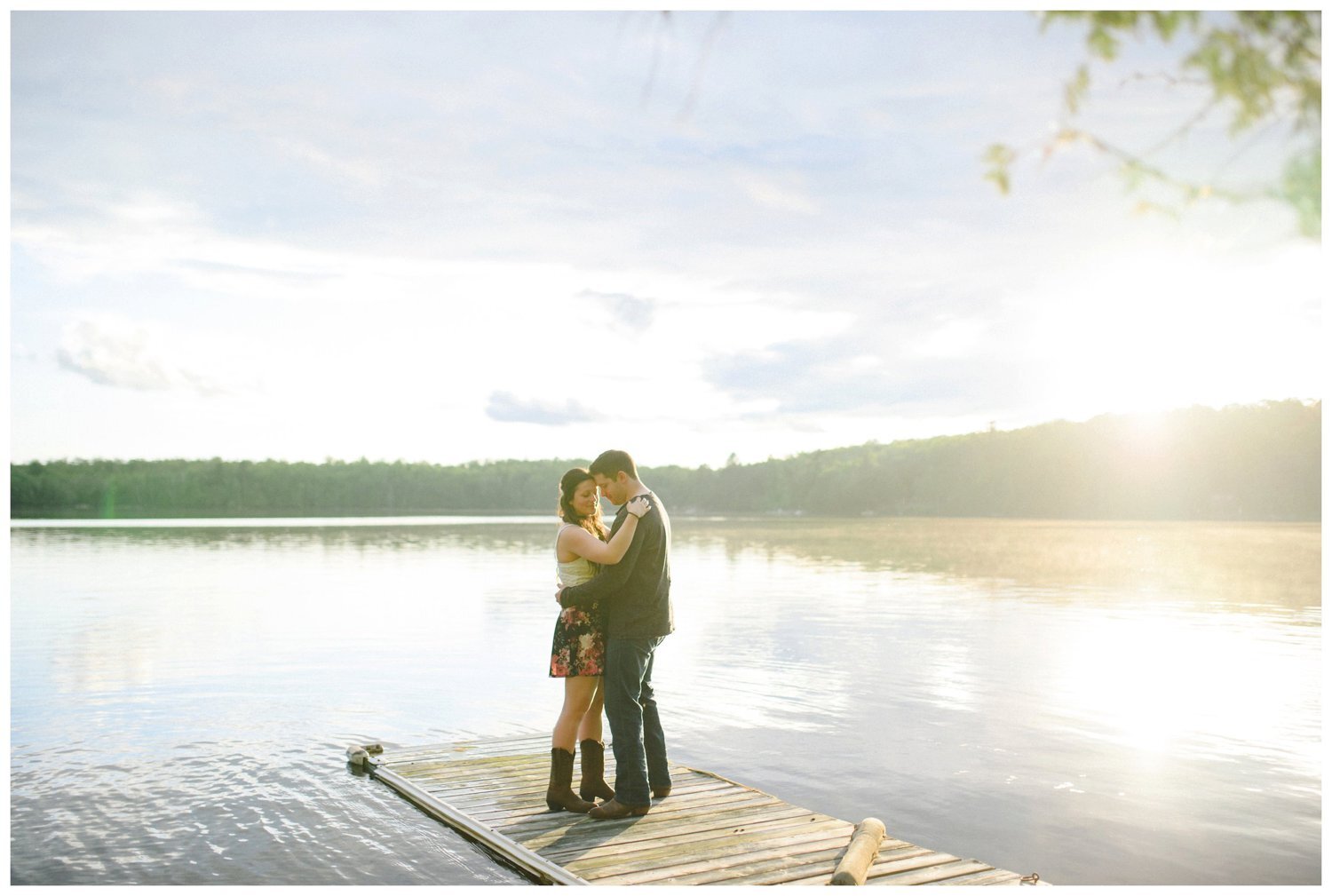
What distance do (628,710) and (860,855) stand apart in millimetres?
1489

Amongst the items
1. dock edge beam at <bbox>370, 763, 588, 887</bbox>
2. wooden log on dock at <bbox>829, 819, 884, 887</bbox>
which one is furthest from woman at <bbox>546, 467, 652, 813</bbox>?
wooden log on dock at <bbox>829, 819, 884, 887</bbox>

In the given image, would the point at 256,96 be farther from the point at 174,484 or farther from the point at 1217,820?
the point at 174,484

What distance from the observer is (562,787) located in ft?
21.7

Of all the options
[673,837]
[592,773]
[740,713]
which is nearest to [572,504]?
[592,773]

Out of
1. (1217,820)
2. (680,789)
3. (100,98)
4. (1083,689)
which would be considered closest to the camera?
(680,789)

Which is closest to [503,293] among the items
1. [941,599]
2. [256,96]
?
[256,96]

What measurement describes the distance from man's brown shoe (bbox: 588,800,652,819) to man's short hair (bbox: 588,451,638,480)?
1.87 metres

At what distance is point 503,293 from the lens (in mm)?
27125

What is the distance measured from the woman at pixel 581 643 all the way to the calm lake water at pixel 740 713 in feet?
2.26

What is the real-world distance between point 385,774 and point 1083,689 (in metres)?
8.48

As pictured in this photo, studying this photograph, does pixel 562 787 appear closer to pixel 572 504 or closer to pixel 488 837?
pixel 488 837

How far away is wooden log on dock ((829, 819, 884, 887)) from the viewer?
5.34 meters

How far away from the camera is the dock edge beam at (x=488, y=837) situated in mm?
5617

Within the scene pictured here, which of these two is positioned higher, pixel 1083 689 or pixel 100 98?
pixel 100 98
